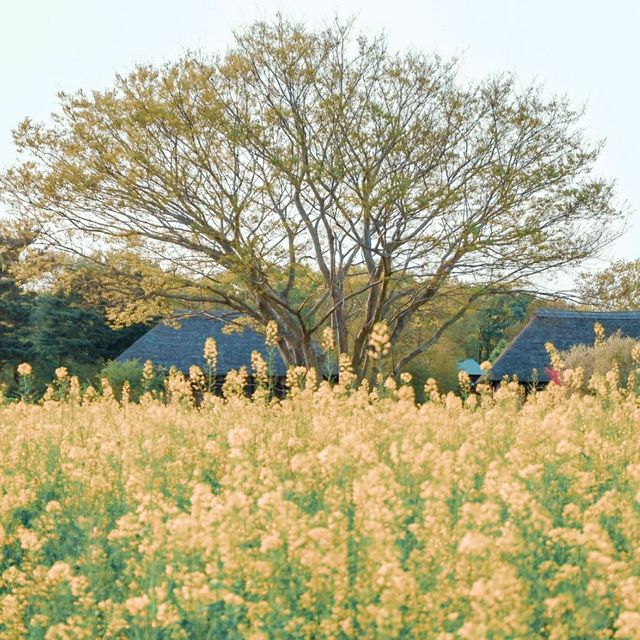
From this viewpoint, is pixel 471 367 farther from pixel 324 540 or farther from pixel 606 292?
pixel 324 540

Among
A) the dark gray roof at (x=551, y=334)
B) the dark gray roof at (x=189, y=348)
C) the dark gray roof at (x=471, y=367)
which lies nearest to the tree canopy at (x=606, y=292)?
the dark gray roof at (x=551, y=334)

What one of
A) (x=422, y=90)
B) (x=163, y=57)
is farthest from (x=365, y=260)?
(x=163, y=57)

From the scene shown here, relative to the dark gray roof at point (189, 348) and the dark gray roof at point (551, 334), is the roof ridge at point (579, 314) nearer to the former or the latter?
the dark gray roof at point (551, 334)

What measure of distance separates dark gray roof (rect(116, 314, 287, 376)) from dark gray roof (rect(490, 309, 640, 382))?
9.45m

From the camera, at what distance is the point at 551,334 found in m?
35.8

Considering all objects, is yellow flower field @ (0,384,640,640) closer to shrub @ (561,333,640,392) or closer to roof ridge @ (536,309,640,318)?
shrub @ (561,333,640,392)

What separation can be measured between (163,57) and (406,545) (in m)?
19.9

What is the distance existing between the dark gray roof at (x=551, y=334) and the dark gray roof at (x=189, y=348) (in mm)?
9449

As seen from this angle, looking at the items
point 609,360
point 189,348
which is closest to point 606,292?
point 609,360

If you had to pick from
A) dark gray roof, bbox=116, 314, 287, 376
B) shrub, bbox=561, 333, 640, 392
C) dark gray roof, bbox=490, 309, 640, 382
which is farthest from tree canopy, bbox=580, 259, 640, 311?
dark gray roof, bbox=116, 314, 287, 376

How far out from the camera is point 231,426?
7.39 m

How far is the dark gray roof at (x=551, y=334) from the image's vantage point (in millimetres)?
33812

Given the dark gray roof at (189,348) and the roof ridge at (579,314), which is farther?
the dark gray roof at (189,348)

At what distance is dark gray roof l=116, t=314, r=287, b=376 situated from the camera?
38750mm
